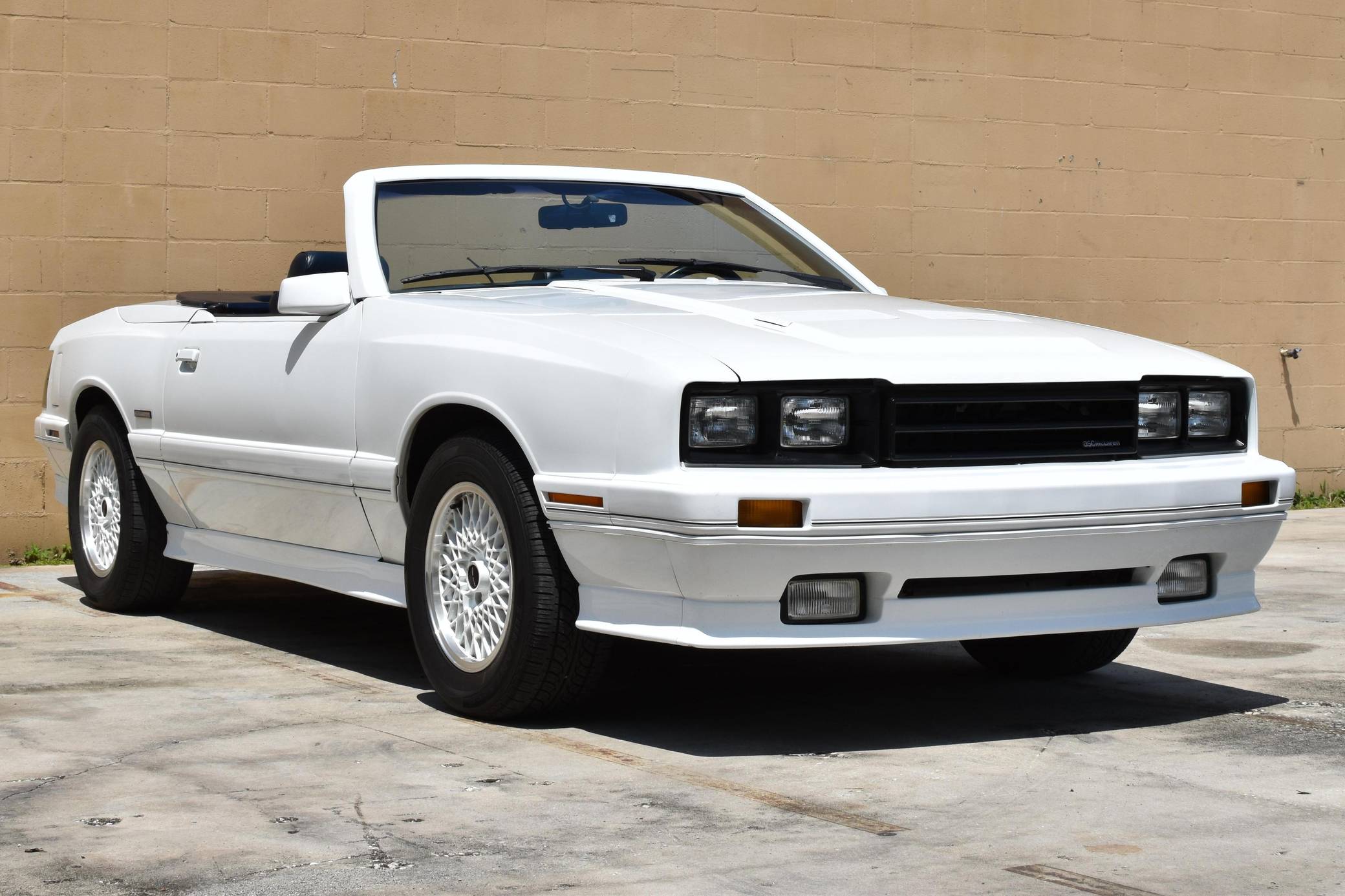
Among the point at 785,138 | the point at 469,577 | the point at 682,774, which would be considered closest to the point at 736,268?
the point at 469,577

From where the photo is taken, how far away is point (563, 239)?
600 cm

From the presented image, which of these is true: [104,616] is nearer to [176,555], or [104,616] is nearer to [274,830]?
[176,555]

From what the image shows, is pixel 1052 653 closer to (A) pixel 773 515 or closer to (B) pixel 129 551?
(A) pixel 773 515

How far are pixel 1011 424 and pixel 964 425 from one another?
0.46ft

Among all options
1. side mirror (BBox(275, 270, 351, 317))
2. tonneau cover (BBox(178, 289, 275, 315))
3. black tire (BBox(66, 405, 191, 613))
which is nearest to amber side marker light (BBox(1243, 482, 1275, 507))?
side mirror (BBox(275, 270, 351, 317))

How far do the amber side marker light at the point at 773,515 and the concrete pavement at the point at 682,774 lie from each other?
58cm

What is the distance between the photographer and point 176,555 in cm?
666

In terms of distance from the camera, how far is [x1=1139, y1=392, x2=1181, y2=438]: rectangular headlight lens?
4.89m

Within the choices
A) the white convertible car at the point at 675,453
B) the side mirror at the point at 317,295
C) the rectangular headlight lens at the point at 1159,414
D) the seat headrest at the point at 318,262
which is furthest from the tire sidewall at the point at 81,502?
the rectangular headlight lens at the point at 1159,414

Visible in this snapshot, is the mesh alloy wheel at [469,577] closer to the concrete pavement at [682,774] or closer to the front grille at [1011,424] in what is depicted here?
the concrete pavement at [682,774]

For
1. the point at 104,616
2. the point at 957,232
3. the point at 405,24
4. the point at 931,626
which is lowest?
the point at 104,616

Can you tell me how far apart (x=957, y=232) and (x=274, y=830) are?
7523mm

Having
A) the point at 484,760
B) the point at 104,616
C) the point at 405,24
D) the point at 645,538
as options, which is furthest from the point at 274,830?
the point at 405,24

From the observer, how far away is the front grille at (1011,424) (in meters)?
4.51
